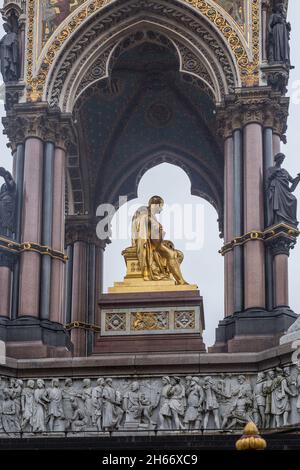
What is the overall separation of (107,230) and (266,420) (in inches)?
497

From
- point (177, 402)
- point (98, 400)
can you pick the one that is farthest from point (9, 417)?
point (177, 402)

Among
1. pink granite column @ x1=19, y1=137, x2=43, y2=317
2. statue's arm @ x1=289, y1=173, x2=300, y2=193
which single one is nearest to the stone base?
pink granite column @ x1=19, y1=137, x2=43, y2=317

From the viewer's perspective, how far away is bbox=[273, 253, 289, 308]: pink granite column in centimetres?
3272

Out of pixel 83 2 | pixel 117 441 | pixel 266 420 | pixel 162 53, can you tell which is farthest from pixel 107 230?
pixel 117 441

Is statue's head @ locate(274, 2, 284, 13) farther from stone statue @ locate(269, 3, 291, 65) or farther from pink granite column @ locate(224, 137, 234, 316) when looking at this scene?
pink granite column @ locate(224, 137, 234, 316)

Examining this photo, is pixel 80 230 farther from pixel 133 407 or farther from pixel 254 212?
pixel 133 407

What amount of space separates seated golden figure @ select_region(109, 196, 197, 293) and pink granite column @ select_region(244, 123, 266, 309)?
7.29 ft

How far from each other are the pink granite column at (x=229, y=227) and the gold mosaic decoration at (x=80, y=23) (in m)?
1.88

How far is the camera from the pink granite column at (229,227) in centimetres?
3356

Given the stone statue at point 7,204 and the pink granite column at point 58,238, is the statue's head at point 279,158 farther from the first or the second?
the stone statue at point 7,204

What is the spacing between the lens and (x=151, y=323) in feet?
112

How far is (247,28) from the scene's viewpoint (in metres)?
35.2

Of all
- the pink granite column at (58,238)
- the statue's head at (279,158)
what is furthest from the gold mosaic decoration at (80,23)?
the statue's head at (279,158)
